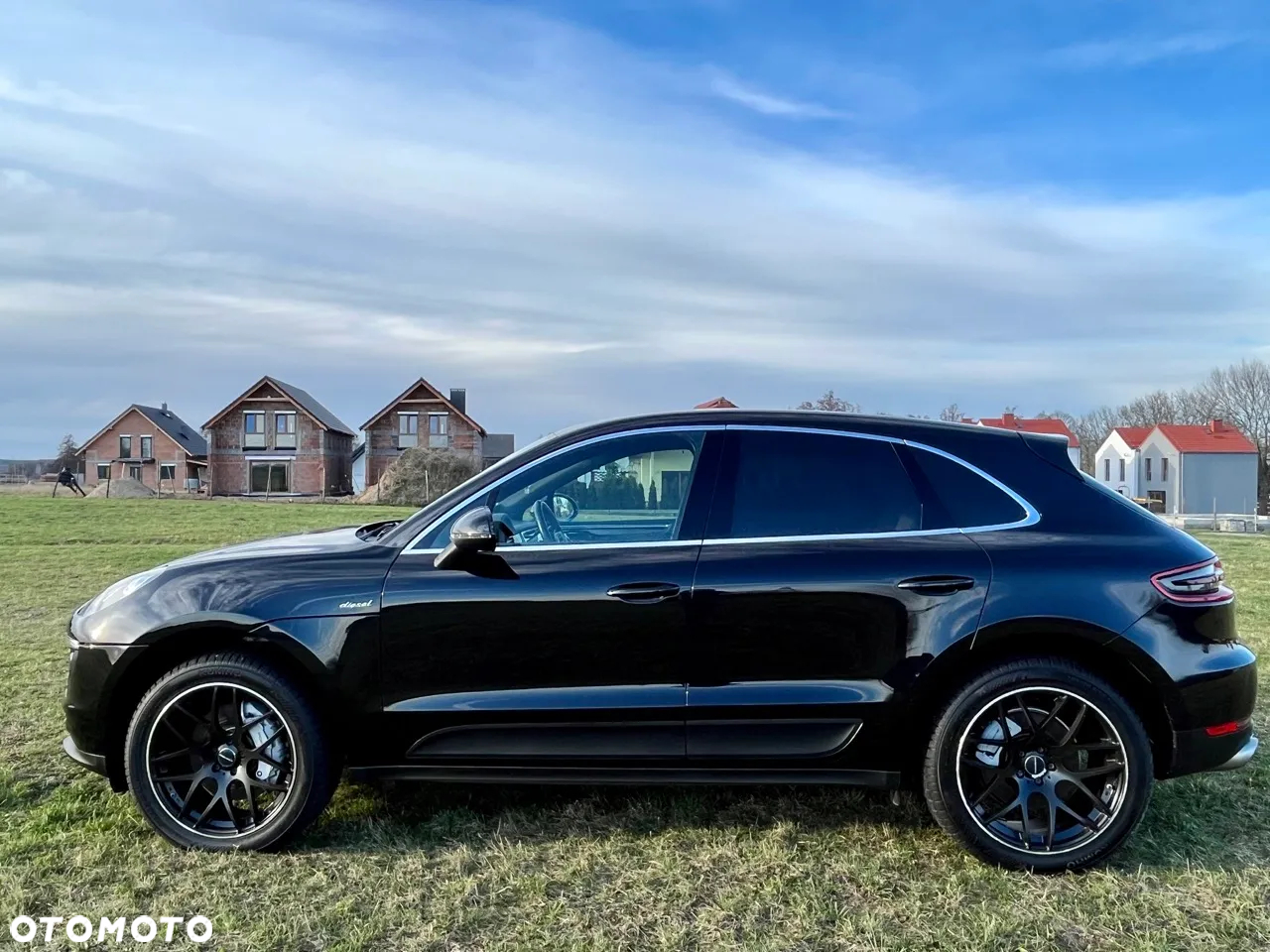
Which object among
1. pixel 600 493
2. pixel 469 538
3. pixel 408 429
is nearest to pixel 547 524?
pixel 600 493

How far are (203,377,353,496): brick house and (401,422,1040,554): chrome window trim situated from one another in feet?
182

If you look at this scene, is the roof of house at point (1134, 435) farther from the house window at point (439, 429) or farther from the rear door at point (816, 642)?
A: the rear door at point (816, 642)

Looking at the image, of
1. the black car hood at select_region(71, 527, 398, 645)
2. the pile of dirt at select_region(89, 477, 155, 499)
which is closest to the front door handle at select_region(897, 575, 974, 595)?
the black car hood at select_region(71, 527, 398, 645)

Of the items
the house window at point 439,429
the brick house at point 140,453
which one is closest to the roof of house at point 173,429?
the brick house at point 140,453

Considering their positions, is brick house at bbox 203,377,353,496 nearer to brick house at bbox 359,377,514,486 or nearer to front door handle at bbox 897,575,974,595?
brick house at bbox 359,377,514,486

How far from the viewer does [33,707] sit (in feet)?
18.0

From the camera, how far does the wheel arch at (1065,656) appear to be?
3416mm

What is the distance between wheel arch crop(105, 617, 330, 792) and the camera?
357 centimetres

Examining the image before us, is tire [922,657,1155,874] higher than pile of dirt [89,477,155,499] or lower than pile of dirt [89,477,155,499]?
lower

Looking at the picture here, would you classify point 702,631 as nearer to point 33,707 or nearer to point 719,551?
point 719,551

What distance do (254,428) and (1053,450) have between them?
191 ft

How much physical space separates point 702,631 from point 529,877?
3.58 ft

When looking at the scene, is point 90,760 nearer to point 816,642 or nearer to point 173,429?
point 816,642

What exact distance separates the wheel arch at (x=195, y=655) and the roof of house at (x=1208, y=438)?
216 ft
